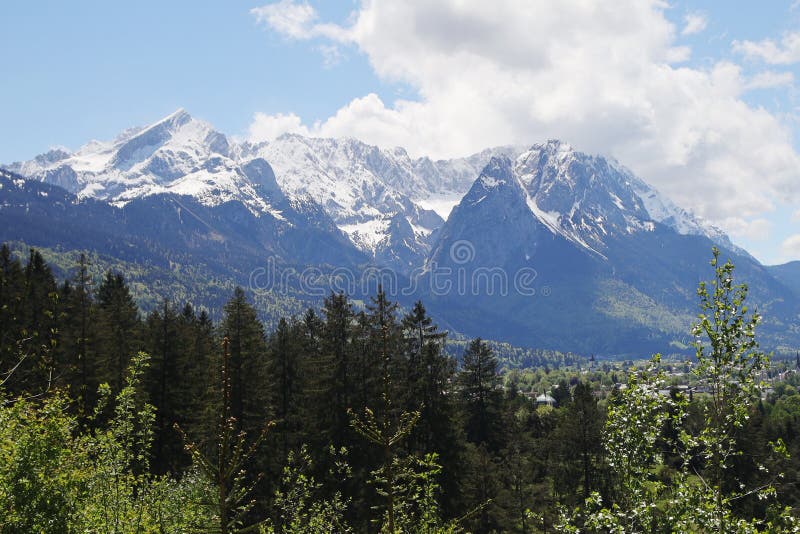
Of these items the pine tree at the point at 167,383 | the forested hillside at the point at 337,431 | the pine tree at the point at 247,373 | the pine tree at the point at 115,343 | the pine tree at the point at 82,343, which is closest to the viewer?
the forested hillside at the point at 337,431

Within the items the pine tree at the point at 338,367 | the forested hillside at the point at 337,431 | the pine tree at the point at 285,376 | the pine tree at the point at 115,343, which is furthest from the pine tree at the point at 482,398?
the pine tree at the point at 115,343

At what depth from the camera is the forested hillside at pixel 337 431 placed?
14.5 m

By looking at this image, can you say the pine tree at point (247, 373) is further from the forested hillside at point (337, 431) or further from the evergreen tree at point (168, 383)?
the evergreen tree at point (168, 383)

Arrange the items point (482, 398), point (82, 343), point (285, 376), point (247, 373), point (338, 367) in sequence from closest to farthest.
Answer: point (338, 367)
point (82, 343)
point (247, 373)
point (285, 376)
point (482, 398)

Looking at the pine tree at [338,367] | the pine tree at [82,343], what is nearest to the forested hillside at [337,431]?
the pine tree at [338,367]

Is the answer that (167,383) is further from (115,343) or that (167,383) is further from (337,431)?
(337,431)

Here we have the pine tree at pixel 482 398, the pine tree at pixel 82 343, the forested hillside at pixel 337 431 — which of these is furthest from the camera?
the pine tree at pixel 482 398

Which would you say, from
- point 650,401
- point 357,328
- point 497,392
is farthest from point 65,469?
point 497,392

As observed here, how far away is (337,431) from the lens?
43.8m

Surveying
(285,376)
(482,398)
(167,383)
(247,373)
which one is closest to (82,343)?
(167,383)

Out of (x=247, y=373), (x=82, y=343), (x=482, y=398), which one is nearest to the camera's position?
(x=82, y=343)

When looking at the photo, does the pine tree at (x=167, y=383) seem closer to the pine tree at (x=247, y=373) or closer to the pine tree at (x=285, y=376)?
the pine tree at (x=247, y=373)

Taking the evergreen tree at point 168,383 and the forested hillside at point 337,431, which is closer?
the forested hillside at point 337,431

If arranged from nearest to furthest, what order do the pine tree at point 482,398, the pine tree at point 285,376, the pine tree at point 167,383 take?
the pine tree at point 167,383, the pine tree at point 285,376, the pine tree at point 482,398
